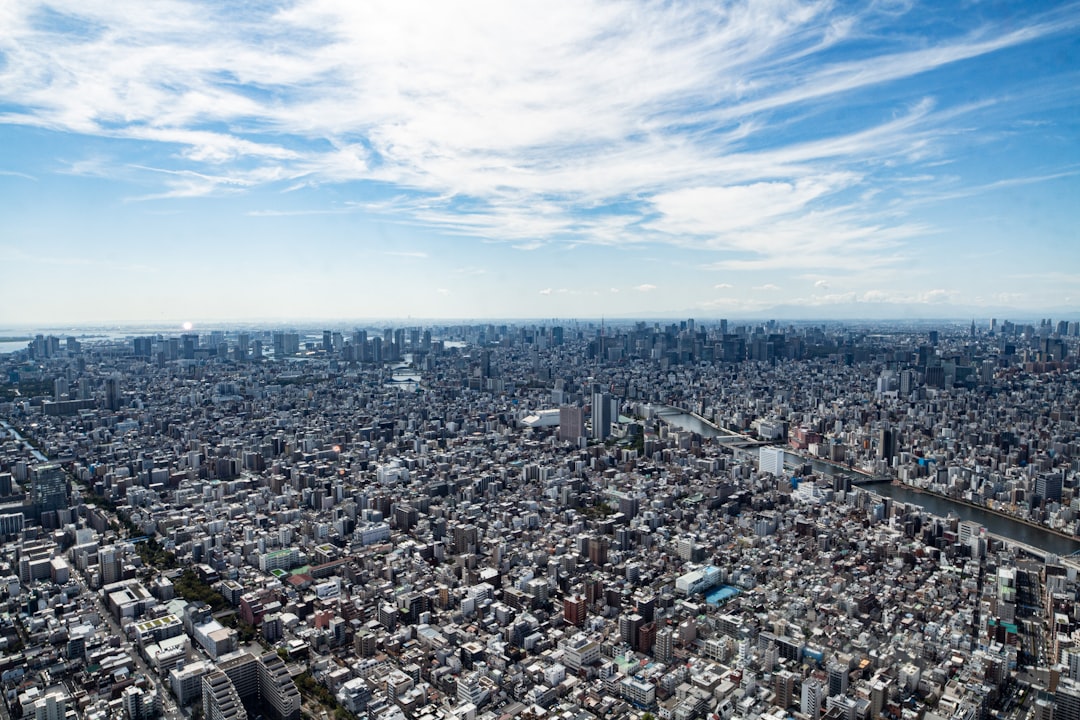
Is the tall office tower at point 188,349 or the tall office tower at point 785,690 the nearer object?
the tall office tower at point 785,690

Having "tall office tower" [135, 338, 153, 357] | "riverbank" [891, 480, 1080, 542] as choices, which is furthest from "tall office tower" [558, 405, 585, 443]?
"tall office tower" [135, 338, 153, 357]

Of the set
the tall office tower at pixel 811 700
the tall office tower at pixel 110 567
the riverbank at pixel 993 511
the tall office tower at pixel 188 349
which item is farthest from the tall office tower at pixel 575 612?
the tall office tower at pixel 188 349

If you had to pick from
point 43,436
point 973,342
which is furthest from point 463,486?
point 973,342

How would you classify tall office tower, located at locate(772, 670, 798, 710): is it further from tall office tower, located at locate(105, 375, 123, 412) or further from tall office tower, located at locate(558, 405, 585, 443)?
tall office tower, located at locate(105, 375, 123, 412)

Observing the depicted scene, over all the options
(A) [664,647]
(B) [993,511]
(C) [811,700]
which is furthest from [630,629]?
(B) [993,511]

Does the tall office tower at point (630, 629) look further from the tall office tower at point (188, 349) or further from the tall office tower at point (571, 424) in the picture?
the tall office tower at point (188, 349)

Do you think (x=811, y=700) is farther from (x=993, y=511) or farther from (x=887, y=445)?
(x=887, y=445)
